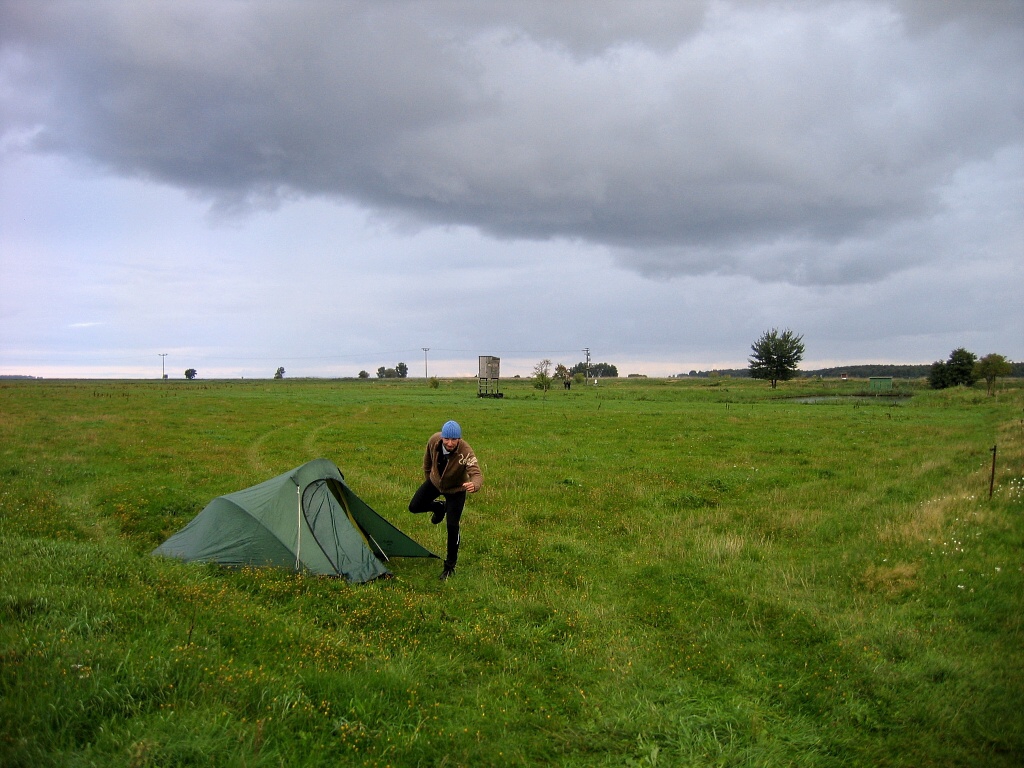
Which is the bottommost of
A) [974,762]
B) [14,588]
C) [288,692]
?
[974,762]

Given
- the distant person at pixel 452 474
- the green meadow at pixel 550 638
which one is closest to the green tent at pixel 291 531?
the green meadow at pixel 550 638

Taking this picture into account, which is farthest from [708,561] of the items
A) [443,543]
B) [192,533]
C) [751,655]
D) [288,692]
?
[192,533]

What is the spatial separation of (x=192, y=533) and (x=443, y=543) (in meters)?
4.34

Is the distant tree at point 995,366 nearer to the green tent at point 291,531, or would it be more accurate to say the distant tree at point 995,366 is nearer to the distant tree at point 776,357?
the distant tree at point 776,357

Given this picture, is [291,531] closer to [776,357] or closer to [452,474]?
[452,474]

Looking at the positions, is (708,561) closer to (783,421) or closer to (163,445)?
(163,445)

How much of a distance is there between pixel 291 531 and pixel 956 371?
10895cm

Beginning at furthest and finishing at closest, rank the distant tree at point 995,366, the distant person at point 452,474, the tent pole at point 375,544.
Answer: the distant tree at point 995,366, the tent pole at point 375,544, the distant person at point 452,474

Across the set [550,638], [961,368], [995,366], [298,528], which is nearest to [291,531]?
[298,528]

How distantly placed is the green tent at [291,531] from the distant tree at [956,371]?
103159 mm

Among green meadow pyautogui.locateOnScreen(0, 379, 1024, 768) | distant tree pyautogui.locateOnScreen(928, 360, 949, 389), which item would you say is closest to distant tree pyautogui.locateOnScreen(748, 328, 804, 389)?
distant tree pyautogui.locateOnScreen(928, 360, 949, 389)

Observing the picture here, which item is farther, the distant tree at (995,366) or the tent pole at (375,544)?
the distant tree at (995,366)

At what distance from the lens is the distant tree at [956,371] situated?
89.4m

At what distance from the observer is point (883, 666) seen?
673cm
